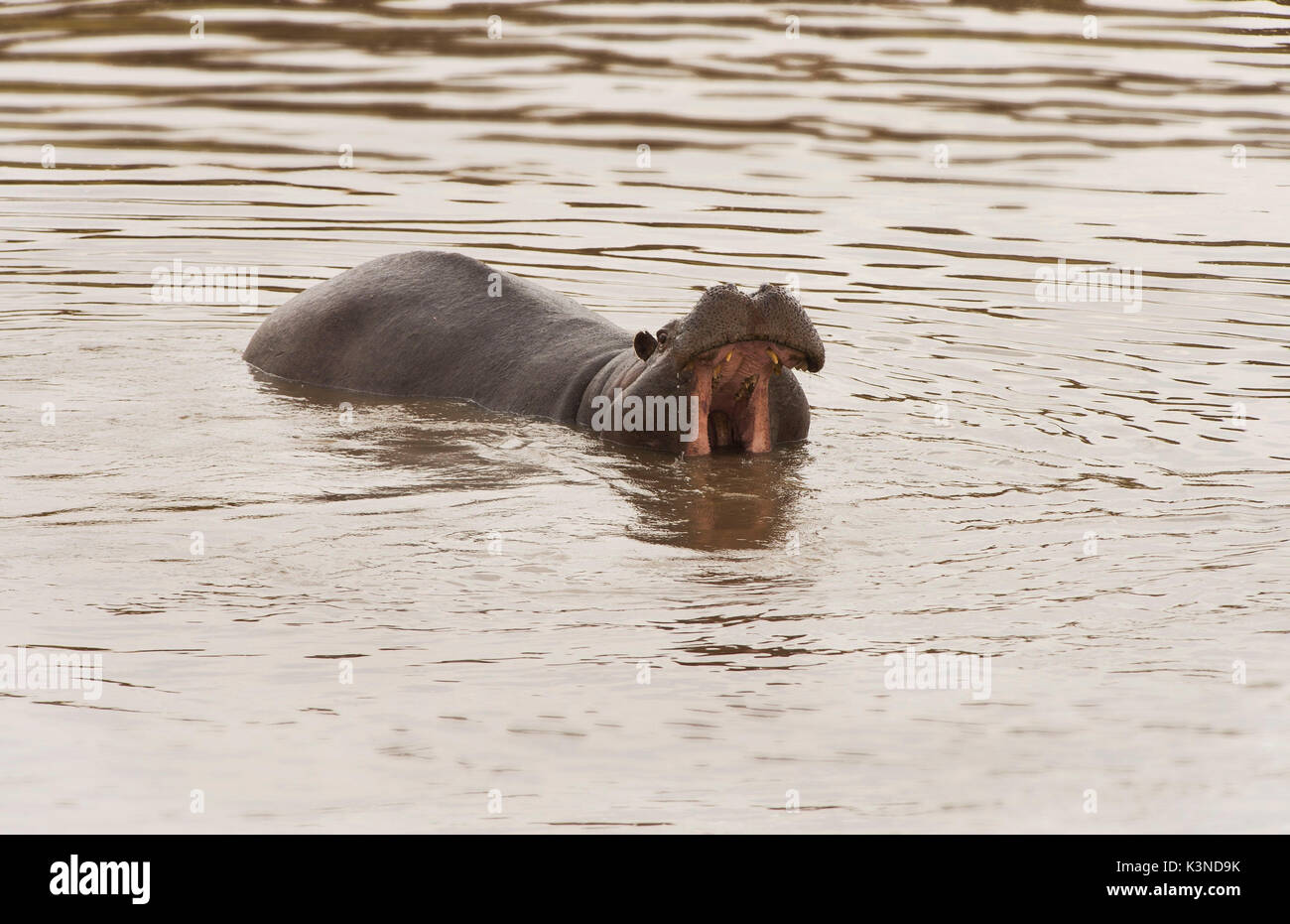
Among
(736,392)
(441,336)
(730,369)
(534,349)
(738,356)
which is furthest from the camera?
(441,336)

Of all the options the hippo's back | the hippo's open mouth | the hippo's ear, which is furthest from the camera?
the hippo's back

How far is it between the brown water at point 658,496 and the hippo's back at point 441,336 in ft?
0.91

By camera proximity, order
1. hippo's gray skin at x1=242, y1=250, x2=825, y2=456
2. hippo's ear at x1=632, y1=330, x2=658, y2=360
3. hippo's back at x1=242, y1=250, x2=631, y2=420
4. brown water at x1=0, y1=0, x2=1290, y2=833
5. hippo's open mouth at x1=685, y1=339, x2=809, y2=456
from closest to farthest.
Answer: brown water at x1=0, y1=0, x2=1290, y2=833
hippo's gray skin at x1=242, y1=250, x2=825, y2=456
hippo's open mouth at x1=685, y1=339, x2=809, y2=456
hippo's ear at x1=632, y1=330, x2=658, y2=360
hippo's back at x1=242, y1=250, x2=631, y2=420

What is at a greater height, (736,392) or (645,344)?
(645,344)

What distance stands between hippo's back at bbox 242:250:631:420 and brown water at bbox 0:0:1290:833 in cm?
28

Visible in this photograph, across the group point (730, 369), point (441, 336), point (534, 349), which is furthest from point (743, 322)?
point (441, 336)

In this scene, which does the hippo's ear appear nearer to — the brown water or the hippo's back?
the brown water

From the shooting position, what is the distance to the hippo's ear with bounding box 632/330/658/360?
884 centimetres

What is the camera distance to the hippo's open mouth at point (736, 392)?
8695 millimetres

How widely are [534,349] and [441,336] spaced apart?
1.83ft

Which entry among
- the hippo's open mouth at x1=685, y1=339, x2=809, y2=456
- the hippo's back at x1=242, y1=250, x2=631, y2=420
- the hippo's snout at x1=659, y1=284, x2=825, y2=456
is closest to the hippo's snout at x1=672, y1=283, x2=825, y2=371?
the hippo's snout at x1=659, y1=284, x2=825, y2=456

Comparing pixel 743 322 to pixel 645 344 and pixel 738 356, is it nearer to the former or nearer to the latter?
pixel 738 356

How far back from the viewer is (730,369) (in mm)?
8922

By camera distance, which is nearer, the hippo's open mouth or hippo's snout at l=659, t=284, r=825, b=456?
hippo's snout at l=659, t=284, r=825, b=456
